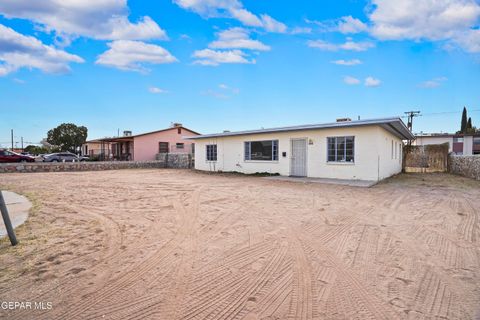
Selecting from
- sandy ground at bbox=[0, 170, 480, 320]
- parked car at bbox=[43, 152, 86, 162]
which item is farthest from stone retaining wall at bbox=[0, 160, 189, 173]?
sandy ground at bbox=[0, 170, 480, 320]

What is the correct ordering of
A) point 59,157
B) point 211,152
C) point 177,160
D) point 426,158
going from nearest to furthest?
point 426,158
point 211,152
point 177,160
point 59,157

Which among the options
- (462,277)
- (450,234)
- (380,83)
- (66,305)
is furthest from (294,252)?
(380,83)

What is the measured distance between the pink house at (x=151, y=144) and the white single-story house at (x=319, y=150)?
12604 millimetres

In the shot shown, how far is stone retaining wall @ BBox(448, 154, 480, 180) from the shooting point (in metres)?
14.7

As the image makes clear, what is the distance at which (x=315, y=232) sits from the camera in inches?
195

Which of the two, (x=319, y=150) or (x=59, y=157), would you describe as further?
(x=59, y=157)

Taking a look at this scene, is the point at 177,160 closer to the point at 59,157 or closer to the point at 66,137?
the point at 59,157

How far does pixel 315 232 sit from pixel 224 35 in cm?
1404

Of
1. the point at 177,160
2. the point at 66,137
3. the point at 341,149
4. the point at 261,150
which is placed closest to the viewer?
the point at 341,149

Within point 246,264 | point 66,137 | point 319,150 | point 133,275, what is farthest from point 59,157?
point 246,264

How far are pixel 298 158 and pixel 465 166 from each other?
10.7 m

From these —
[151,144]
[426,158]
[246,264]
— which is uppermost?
[151,144]

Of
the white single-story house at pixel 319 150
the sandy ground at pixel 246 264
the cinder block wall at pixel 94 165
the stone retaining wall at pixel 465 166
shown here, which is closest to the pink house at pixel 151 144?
the cinder block wall at pixel 94 165

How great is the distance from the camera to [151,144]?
96.5ft
